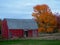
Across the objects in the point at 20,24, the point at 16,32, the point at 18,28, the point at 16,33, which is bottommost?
the point at 16,33

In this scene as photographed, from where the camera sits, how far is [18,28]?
191ft

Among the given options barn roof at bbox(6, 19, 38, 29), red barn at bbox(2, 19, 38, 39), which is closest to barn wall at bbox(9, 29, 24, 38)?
red barn at bbox(2, 19, 38, 39)

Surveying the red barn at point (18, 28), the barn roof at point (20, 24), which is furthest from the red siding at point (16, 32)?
the barn roof at point (20, 24)

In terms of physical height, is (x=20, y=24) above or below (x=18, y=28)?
above

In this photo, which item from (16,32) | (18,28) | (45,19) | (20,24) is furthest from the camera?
(45,19)

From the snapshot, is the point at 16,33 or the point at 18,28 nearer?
the point at 16,33

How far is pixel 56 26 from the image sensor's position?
71875 mm

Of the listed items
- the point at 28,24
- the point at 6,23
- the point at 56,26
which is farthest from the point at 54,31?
the point at 6,23

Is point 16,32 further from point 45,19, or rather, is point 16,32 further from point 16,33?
point 45,19

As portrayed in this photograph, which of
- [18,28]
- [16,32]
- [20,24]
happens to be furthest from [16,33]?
[20,24]

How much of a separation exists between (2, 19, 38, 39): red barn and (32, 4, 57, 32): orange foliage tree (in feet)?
34.0

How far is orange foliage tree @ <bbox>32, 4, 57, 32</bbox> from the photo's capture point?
6994cm

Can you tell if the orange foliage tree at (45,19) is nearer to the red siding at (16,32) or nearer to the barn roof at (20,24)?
the barn roof at (20,24)

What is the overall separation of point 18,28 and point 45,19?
1543cm
